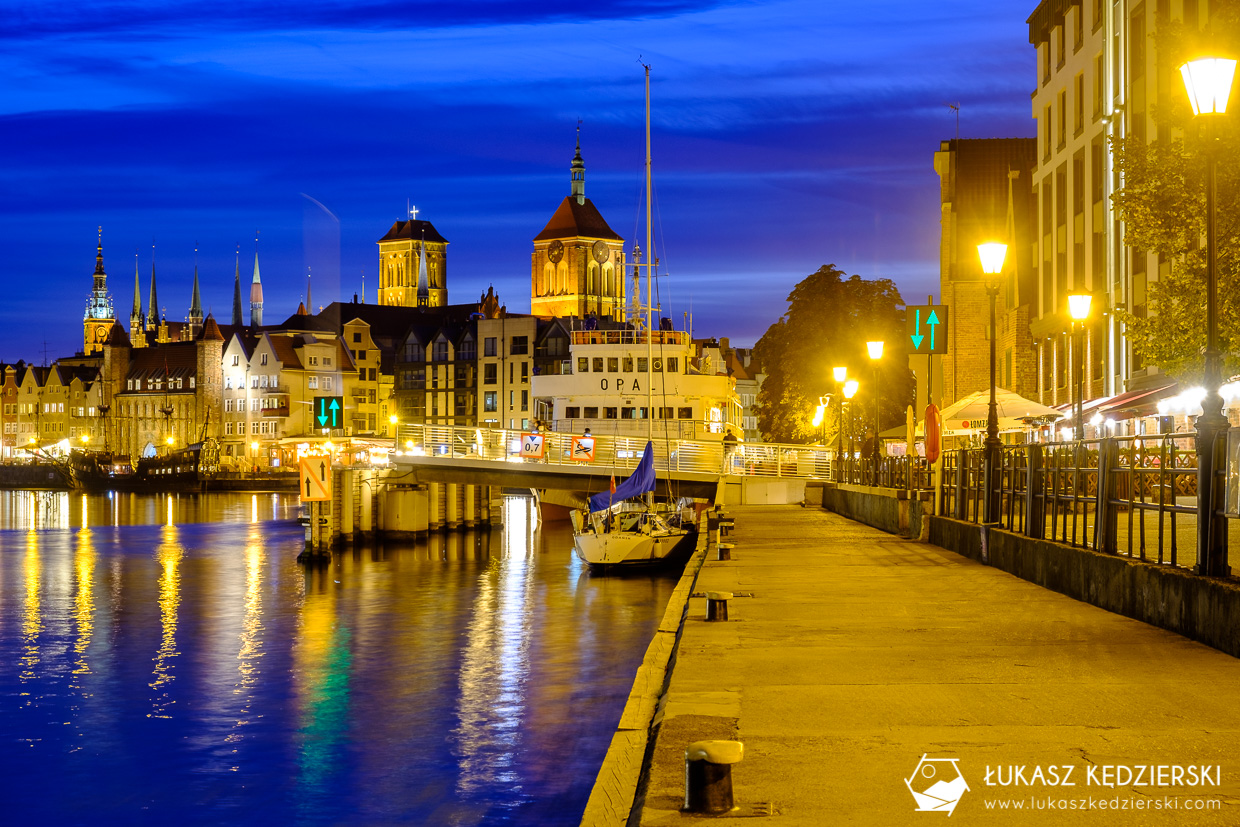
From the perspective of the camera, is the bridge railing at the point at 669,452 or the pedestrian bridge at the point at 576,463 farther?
the bridge railing at the point at 669,452

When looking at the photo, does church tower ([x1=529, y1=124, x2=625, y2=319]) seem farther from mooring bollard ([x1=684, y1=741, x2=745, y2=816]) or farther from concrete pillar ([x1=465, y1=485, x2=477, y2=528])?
mooring bollard ([x1=684, y1=741, x2=745, y2=816])

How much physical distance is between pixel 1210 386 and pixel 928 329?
23.1 meters

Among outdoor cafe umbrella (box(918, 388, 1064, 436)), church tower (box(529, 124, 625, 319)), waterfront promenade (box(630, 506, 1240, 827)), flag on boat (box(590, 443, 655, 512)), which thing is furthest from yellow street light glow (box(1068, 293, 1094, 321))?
church tower (box(529, 124, 625, 319))

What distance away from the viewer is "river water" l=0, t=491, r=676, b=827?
55.7 ft

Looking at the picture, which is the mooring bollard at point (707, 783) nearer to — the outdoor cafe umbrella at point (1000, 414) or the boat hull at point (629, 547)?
the outdoor cafe umbrella at point (1000, 414)

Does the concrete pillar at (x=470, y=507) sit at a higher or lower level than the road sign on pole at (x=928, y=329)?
lower

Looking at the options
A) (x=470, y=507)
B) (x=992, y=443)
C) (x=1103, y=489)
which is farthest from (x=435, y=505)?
(x=1103, y=489)

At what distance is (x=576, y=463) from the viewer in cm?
5203

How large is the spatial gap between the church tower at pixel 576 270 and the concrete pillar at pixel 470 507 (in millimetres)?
122601

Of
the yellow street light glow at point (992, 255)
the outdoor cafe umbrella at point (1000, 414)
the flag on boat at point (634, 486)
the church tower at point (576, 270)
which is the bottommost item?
the flag on boat at point (634, 486)

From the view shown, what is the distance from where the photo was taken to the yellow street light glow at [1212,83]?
1216 centimetres

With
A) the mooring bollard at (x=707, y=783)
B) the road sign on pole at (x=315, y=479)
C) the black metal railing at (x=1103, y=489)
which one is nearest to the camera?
the mooring bollard at (x=707, y=783)

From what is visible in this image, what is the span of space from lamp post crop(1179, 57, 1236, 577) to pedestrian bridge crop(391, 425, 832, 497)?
3788 cm

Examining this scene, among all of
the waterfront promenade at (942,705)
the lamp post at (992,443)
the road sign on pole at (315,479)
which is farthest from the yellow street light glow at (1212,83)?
the road sign on pole at (315,479)
